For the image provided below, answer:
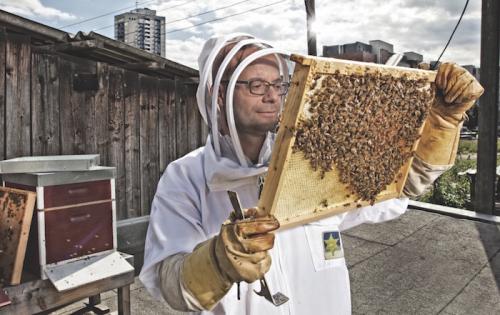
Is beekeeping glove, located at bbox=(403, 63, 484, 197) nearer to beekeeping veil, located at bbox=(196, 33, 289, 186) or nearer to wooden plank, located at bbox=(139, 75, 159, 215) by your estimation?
beekeeping veil, located at bbox=(196, 33, 289, 186)

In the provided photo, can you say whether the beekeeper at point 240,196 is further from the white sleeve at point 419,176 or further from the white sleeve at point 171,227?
the white sleeve at point 419,176

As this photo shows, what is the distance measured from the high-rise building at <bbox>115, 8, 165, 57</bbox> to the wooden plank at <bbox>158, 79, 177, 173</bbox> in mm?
38789

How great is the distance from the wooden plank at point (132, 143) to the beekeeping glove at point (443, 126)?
12.5 ft

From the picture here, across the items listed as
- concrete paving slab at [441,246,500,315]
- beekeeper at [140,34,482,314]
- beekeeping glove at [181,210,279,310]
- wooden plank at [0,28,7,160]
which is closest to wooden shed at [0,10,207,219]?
wooden plank at [0,28,7,160]

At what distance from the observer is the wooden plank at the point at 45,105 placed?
395 centimetres

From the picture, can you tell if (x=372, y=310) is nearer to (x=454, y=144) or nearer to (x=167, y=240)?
(x=454, y=144)

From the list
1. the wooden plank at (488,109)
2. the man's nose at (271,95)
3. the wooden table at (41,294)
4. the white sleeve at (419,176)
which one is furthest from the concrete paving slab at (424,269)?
the man's nose at (271,95)

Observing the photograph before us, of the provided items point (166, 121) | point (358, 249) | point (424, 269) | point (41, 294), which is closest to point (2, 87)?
point (166, 121)

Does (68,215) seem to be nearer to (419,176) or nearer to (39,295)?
(39,295)

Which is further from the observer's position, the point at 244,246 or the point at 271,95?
the point at 271,95

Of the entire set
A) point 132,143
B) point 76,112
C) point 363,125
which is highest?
point 76,112

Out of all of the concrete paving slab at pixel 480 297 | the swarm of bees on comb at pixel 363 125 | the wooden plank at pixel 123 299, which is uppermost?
the swarm of bees on comb at pixel 363 125

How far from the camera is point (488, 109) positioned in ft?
21.8

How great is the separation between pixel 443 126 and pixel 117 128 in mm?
3893
